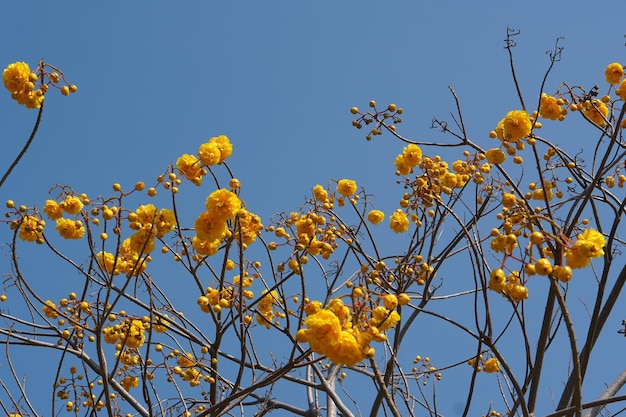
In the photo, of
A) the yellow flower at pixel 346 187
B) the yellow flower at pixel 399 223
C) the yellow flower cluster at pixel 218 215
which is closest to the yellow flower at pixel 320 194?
the yellow flower at pixel 346 187

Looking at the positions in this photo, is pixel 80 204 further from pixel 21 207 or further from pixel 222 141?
pixel 222 141

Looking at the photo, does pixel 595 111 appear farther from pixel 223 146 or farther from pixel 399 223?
pixel 223 146

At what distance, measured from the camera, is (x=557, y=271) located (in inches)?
93.9

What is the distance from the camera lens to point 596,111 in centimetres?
433

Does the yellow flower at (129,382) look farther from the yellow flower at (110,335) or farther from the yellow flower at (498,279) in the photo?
the yellow flower at (498,279)

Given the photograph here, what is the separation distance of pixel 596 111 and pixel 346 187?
1623 mm

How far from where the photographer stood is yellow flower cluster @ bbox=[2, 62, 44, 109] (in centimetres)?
357

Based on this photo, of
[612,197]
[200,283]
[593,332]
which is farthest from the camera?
[612,197]

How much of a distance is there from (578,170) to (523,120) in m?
1.12

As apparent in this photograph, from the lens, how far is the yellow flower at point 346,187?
4.59 m

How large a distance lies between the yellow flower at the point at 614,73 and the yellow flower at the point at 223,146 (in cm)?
235

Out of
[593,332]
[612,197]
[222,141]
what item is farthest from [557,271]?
[612,197]

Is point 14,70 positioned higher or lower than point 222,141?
higher

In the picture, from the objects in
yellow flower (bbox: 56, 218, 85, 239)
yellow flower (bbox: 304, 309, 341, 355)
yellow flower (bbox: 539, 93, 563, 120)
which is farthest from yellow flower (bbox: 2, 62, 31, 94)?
yellow flower (bbox: 539, 93, 563, 120)
